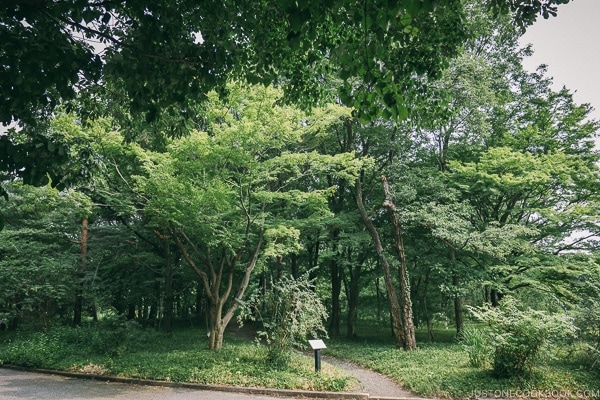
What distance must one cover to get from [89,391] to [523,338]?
924cm

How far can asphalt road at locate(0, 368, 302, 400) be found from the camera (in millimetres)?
7359

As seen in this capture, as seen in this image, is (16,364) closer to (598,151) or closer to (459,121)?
(459,121)

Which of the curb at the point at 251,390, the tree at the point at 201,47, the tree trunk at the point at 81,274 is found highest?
the tree at the point at 201,47

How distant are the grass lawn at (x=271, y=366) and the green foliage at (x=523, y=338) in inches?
9.9

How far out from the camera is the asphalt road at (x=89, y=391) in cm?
736

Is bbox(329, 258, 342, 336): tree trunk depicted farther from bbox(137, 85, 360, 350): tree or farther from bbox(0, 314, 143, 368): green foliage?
bbox(0, 314, 143, 368): green foliage

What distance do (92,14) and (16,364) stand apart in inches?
453

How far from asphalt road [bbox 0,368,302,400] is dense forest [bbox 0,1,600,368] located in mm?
2977

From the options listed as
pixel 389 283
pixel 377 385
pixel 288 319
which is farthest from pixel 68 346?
Result: pixel 389 283

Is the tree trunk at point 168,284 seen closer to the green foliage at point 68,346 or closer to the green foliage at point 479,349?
the green foliage at point 68,346

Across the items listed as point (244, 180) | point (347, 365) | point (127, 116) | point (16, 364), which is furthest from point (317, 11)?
point (16, 364)

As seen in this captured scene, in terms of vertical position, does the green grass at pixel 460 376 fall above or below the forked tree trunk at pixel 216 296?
below

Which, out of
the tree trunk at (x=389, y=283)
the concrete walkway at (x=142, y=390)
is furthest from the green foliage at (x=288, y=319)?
the tree trunk at (x=389, y=283)

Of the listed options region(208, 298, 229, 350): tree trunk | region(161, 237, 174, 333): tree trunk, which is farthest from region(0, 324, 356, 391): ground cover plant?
region(161, 237, 174, 333): tree trunk
